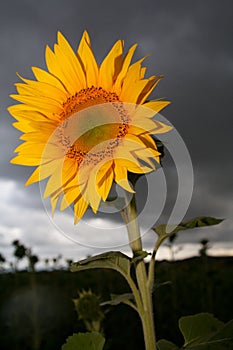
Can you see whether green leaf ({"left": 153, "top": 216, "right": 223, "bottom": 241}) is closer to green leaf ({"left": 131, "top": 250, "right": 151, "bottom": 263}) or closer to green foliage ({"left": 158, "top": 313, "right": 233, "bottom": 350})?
green leaf ({"left": 131, "top": 250, "right": 151, "bottom": 263})

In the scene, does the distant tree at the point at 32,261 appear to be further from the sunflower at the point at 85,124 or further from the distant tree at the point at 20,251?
the sunflower at the point at 85,124

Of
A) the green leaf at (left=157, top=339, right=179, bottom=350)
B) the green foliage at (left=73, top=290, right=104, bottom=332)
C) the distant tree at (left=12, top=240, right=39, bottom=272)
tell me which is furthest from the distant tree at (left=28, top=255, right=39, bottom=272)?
the green leaf at (left=157, top=339, right=179, bottom=350)

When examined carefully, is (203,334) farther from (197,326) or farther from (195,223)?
(195,223)

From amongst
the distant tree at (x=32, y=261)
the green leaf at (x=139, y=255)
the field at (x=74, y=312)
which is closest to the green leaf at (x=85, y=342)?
the green leaf at (x=139, y=255)

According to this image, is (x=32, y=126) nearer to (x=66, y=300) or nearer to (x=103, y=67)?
(x=103, y=67)

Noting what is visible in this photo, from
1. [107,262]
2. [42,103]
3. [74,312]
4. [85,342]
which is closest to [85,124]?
[42,103]

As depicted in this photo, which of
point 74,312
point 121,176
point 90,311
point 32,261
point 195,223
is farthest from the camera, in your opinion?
point 74,312
